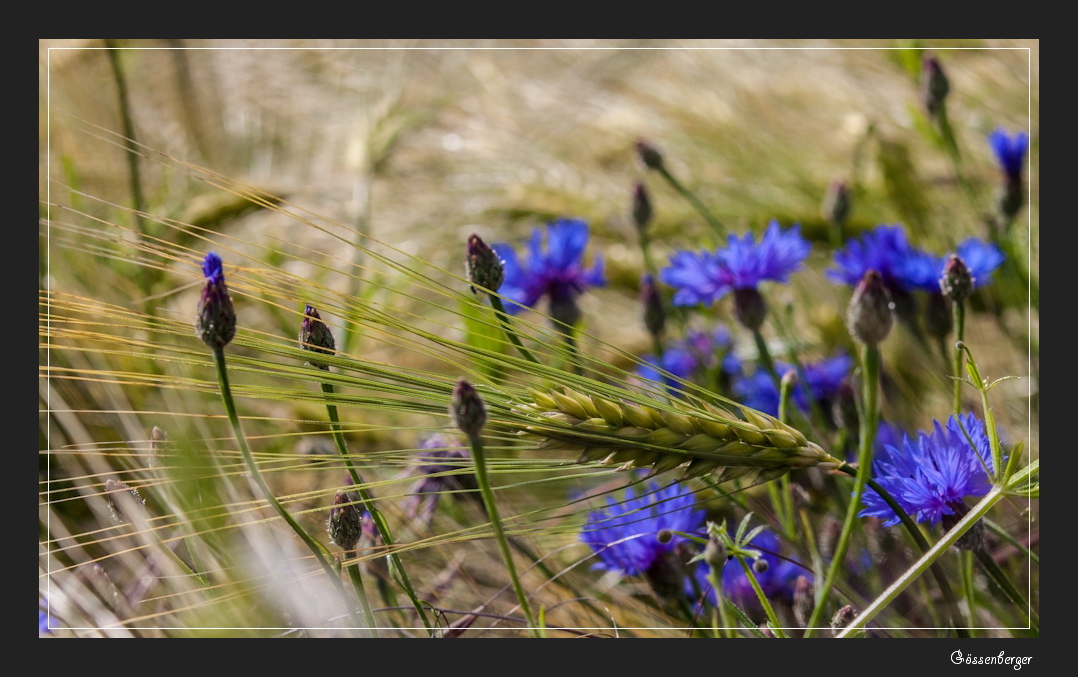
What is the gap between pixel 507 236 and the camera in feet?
5.74

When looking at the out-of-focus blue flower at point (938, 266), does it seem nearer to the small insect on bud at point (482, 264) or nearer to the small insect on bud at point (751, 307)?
the small insect on bud at point (751, 307)

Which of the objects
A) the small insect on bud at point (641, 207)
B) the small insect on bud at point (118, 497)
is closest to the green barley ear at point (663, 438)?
the small insect on bud at point (118, 497)

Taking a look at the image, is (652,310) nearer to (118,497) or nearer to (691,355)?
(691,355)

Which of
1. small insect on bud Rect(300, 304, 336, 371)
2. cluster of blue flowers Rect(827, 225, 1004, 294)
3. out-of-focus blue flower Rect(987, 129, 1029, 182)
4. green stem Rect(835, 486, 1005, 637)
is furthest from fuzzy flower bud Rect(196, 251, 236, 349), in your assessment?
out-of-focus blue flower Rect(987, 129, 1029, 182)

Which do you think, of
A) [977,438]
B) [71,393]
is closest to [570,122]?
[71,393]

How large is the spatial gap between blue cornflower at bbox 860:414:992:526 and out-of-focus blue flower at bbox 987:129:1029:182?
2.33 feet

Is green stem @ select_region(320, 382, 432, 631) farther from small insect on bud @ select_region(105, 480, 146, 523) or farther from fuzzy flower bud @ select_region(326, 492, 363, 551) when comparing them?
small insect on bud @ select_region(105, 480, 146, 523)

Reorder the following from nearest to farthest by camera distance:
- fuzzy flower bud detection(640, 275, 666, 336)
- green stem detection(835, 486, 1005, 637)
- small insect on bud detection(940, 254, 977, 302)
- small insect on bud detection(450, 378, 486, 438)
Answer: small insect on bud detection(450, 378, 486, 438) < green stem detection(835, 486, 1005, 637) < small insect on bud detection(940, 254, 977, 302) < fuzzy flower bud detection(640, 275, 666, 336)

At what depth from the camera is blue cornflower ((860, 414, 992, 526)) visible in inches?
29.7

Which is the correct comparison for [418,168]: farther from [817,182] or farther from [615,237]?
[817,182]

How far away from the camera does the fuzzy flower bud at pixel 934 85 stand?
128 cm

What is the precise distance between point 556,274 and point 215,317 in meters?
0.63

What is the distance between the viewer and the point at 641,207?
132 centimetres

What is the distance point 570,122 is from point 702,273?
951mm
